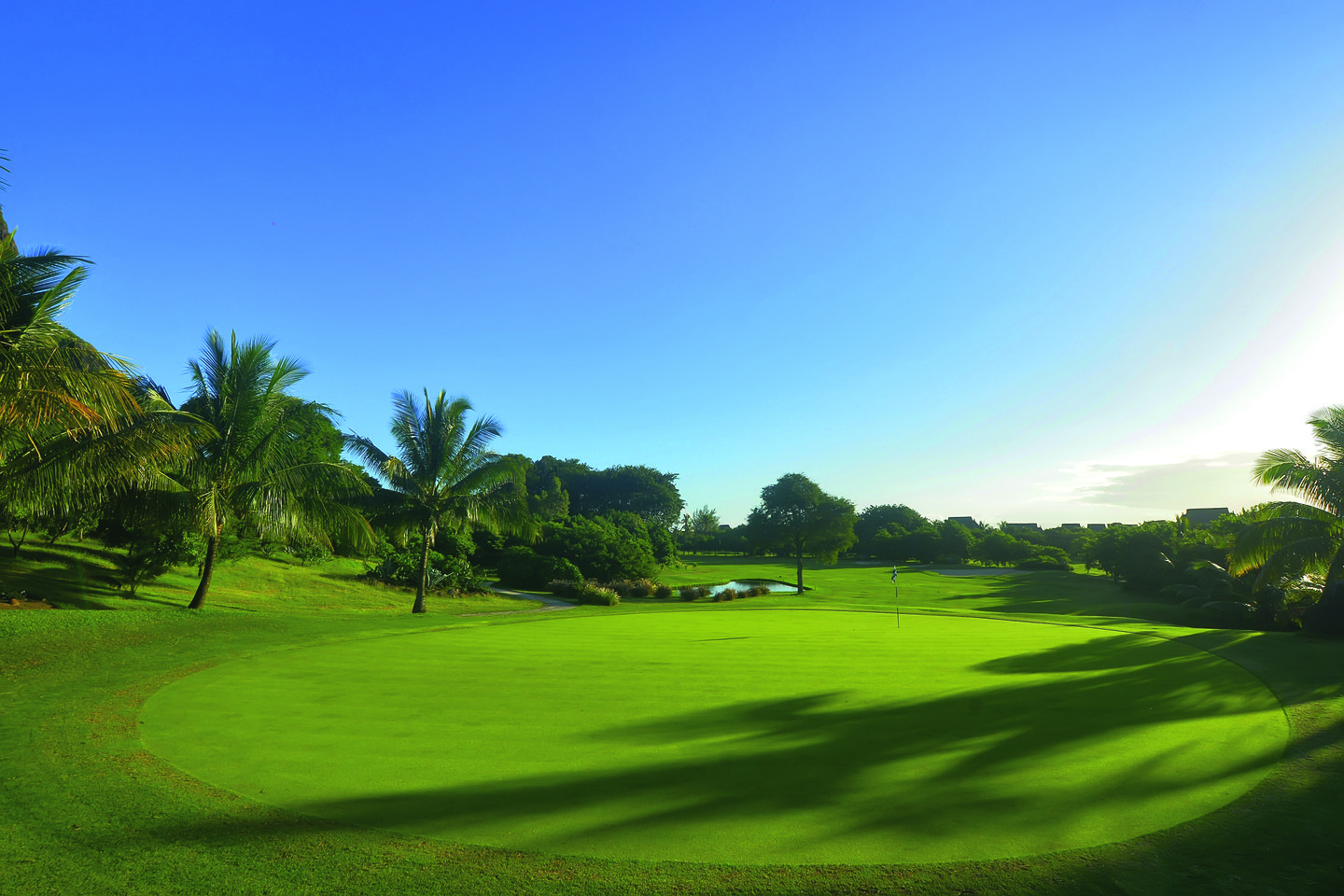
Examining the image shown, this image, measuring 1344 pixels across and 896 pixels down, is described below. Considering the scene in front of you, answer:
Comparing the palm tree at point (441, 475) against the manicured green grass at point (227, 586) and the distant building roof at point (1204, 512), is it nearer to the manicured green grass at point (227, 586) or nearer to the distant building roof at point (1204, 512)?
the manicured green grass at point (227, 586)

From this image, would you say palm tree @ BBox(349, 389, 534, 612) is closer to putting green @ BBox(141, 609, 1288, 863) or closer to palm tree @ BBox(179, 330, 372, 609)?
palm tree @ BBox(179, 330, 372, 609)

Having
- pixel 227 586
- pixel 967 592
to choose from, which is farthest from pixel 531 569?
pixel 967 592

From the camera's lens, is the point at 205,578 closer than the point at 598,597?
Yes

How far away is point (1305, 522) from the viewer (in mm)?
19203

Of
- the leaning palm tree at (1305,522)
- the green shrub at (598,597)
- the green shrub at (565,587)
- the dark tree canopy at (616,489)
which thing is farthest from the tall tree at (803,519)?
the dark tree canopy at (616,489)

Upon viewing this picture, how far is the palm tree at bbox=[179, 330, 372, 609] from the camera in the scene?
823 inches

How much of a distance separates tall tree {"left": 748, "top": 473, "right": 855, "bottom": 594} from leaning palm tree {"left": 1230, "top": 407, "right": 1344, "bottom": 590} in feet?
83.7

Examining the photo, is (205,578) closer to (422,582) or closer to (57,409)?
(422,582)

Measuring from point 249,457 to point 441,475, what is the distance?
7.52m

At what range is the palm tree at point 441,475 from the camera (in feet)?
88.9

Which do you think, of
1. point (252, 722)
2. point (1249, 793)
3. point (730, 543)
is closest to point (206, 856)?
point (252, 722)

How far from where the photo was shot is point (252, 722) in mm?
7992

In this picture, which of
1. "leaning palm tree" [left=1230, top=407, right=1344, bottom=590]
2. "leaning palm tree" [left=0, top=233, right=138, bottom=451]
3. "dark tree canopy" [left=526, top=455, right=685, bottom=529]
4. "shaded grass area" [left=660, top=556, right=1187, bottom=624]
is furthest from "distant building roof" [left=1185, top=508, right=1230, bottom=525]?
"leaning palm tree" [left=0, top=233, right=138, bottom=451]

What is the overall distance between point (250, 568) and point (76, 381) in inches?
912
